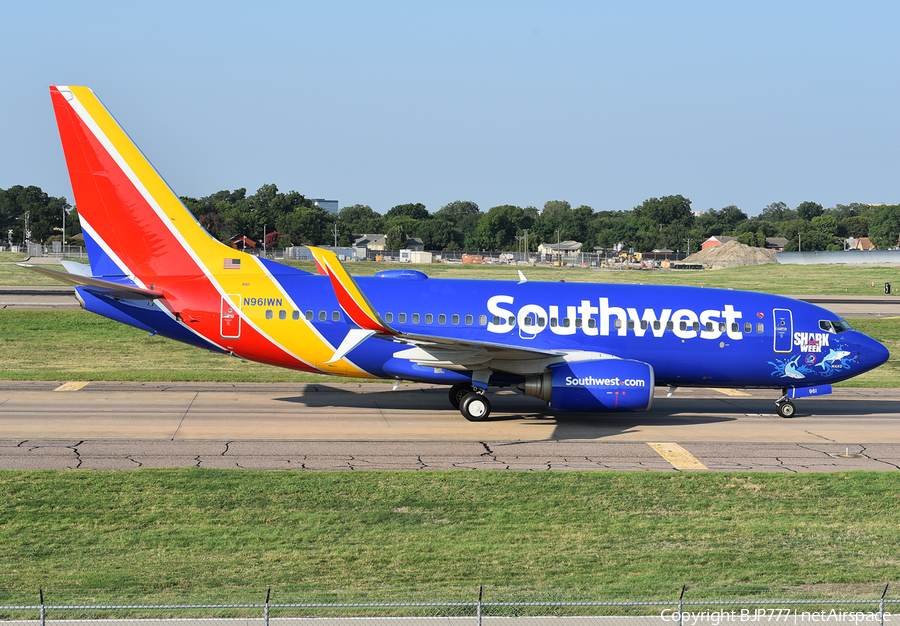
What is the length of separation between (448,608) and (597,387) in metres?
13.8

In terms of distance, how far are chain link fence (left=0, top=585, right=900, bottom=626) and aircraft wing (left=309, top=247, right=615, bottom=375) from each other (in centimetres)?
1132

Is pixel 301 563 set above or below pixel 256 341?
below

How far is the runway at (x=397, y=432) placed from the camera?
20.5m

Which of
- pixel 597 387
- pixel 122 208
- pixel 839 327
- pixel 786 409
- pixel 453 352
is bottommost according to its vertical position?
pixel 786 409

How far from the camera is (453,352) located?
80.7 ft

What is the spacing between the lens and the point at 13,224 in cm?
18862

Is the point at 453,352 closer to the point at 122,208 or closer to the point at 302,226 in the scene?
the point at 122,208

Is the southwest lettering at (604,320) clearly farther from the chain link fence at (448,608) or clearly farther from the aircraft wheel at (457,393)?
the chain link fence at (448,608)

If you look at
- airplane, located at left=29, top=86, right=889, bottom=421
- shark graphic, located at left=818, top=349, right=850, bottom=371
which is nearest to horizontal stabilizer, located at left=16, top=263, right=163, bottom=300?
airplane, located at left=29, top=86, right=889, bottom=421

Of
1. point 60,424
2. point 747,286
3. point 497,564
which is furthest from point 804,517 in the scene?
point 747,286

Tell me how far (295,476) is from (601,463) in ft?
25.0

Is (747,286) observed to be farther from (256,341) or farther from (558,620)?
(558,620)

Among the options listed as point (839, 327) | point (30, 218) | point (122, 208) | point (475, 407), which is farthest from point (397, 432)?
point (30, 218)

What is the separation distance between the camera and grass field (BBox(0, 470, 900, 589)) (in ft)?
42.5
